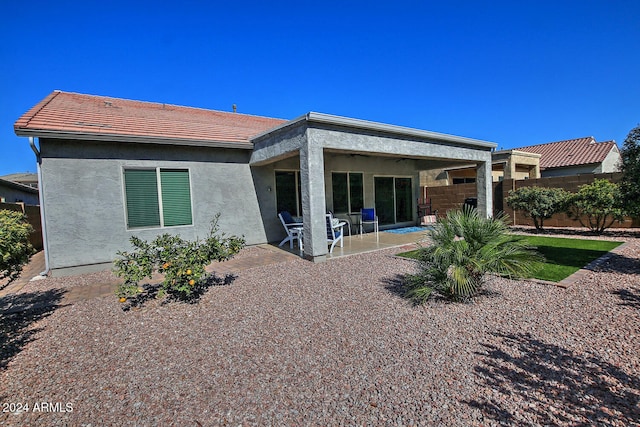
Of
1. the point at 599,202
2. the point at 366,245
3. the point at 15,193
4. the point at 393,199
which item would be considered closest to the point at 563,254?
the point at 599,202

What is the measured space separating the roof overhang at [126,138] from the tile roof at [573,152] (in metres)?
24.6

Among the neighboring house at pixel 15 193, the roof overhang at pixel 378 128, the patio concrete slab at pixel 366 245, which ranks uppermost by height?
the roof overhang at pixel 378 128

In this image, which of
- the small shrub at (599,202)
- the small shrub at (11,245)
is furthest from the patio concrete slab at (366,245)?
the small shrub at (11,245)

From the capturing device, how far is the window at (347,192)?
12.1 metres

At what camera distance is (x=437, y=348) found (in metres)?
3.26

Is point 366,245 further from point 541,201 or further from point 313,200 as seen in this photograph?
point 541,201

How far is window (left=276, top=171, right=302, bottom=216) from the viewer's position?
1086cm

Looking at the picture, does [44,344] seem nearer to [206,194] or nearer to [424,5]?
[206,194]

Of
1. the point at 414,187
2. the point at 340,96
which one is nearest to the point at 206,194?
the point at 414,187

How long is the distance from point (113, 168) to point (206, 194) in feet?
8.05

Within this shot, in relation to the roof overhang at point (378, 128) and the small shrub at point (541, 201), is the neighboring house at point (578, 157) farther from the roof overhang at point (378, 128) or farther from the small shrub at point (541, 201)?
the roof overhang at point (378, 128)

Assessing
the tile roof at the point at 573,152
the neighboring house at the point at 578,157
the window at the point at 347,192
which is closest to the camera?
the window at the point at 347,192

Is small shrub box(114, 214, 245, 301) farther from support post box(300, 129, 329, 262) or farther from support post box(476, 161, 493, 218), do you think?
support post box(476, 161, 493, 218)

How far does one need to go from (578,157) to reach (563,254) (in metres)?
20.7
